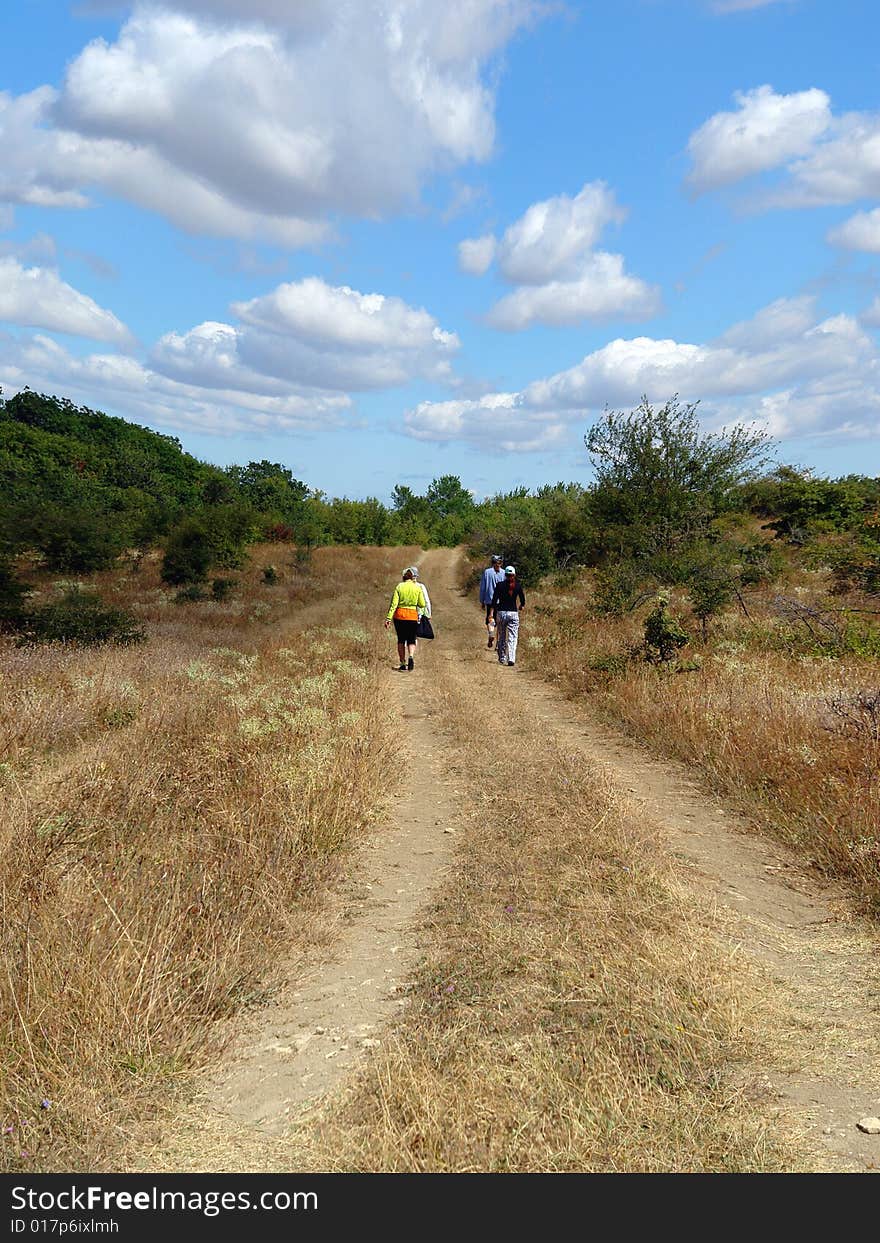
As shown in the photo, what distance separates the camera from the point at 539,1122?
274 cm

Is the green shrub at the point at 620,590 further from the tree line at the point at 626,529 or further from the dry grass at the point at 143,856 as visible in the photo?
the dry grass at the point at 143,856

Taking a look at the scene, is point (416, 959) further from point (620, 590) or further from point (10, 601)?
point (10, 601)

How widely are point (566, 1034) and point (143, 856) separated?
3202mm

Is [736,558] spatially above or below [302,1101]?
above

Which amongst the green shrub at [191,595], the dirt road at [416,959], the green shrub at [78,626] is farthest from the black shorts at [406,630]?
the green shrub at [191,595]

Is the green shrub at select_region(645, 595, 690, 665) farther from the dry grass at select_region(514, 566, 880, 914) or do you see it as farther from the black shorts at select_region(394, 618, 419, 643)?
the black shorts at select_region(394, 618, 419, 643)

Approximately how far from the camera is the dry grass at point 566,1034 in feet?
8.71

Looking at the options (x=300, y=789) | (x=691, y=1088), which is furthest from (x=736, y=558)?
(x=691, y=1088)

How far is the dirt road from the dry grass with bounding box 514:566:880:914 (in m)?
0.32

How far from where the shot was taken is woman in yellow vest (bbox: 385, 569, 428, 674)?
13867 mm

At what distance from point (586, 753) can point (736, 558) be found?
37.6ft

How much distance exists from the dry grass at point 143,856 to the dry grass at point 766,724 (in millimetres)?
3613

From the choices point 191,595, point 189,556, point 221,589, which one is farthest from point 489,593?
point 189,556

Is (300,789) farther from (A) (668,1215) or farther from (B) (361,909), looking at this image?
(A) (668,1215)
